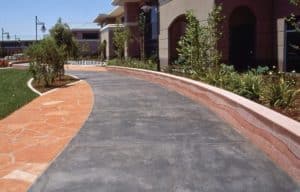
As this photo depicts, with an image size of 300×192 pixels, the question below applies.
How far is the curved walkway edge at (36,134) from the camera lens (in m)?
7.57

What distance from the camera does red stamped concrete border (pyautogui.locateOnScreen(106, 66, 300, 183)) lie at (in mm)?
7160

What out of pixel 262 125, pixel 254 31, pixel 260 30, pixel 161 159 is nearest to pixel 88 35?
pixel 254 31

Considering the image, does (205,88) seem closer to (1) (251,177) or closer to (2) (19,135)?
(2) (19,135)

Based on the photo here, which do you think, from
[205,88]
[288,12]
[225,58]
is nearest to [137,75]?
[225,58]

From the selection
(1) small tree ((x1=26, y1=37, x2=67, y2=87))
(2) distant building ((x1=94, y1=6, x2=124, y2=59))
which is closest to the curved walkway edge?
(1) small tree ((x1=26, y1=37, x2=67, y2=87))

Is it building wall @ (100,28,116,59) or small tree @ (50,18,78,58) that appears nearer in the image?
small tree @ (50,18,78,58)

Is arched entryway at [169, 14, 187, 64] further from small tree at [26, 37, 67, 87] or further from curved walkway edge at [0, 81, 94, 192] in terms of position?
curved walkway edge at [0, 81, 94, 192]

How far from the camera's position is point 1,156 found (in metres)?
8.75

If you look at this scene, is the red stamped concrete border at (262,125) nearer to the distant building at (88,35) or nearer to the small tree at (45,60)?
the small tree at (45,60)

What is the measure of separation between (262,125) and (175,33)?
26016 millimetres

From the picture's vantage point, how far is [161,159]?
816cm

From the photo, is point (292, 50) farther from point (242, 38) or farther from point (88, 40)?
point (88, 40)

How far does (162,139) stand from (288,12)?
15.2 metres

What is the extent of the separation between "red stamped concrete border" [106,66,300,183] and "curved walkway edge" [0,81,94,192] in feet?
10.7
